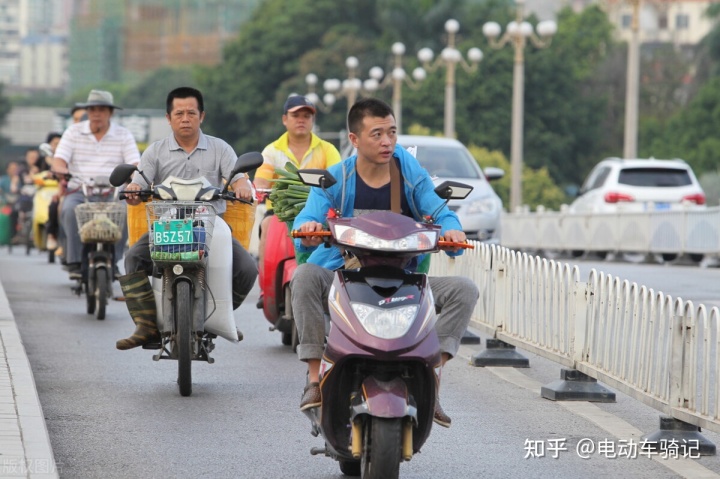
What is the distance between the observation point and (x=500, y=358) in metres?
12.1

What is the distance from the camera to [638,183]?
98.9 feet

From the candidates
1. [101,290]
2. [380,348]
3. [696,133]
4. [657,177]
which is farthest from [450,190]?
[696,133]

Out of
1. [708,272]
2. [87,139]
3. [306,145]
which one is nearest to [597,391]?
[306,145]

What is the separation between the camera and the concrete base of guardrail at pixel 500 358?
1207 centimetres

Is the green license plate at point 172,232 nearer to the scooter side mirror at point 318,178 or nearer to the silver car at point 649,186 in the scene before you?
the scooter side mirror at point 318,178

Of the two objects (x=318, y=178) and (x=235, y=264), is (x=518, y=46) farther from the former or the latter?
(x=318, y=178)

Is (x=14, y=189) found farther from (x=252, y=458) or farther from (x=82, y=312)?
(x=252, y=458)

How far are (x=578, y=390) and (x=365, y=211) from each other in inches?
126

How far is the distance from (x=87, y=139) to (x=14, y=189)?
16.4m

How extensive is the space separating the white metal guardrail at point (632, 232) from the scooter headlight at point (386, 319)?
67.9 feet

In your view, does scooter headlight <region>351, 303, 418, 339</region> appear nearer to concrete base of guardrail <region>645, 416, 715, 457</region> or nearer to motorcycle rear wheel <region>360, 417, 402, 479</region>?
motorcycle rear wheel <region>360, 417, 402, 479</region>

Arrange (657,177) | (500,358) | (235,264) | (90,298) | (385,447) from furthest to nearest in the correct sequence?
(657,177), (90,298), (500,358), (235,264), (385,447)

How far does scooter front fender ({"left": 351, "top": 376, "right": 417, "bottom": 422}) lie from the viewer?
6578mm

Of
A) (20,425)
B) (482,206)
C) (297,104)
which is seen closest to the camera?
(20,425)
